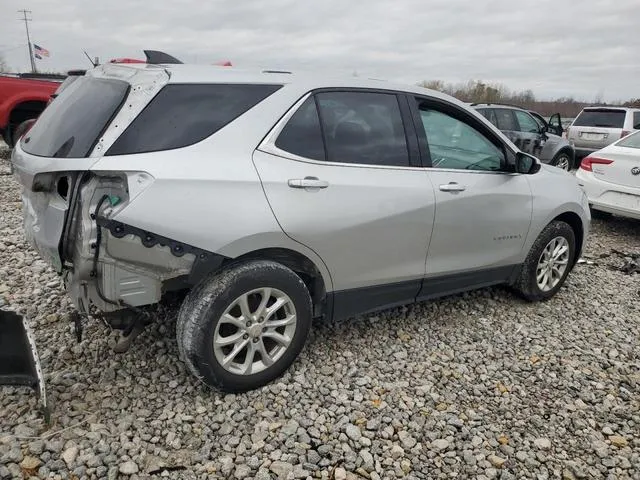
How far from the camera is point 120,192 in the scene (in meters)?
2.44

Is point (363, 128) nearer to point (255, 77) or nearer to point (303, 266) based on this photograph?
point (255, 77)

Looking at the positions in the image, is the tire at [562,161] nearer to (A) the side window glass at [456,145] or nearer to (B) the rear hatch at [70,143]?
(A) the side window glass at [456,145]

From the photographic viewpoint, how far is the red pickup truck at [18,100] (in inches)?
350

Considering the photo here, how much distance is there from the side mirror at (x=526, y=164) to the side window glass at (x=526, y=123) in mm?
8069

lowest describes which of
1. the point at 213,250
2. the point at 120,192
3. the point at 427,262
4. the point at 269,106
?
the point at 427,262

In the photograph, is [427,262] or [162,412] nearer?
[162,412]

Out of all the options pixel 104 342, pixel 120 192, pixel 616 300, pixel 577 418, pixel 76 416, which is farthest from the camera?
pixel 616 300

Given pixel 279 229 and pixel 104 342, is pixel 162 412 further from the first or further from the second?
pixel 279 229

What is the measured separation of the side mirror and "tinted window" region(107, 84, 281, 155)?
2041mm

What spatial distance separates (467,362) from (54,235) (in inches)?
102

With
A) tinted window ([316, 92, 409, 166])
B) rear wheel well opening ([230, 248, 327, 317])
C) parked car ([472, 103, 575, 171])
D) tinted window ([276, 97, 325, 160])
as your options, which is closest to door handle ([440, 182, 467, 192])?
tinted window ([316, 92, 409, 166])

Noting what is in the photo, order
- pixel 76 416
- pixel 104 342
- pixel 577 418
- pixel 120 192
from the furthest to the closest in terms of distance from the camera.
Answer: pixel 104 342, pixel 577 418, pixel 76 416, pixel 120 192

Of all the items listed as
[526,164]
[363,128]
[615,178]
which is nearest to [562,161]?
[615,178]

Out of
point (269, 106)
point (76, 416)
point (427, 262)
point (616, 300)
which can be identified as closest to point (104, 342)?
point (76, 416)
